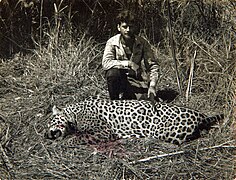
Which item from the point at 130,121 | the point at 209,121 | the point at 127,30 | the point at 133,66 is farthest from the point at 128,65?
the point at 209,121

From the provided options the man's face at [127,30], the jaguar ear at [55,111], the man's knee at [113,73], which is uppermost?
the man's face at [127,30]

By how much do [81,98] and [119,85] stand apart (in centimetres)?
61

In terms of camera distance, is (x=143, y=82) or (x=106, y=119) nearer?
(x=106, y=119)

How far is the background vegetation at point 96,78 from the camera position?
452 cm

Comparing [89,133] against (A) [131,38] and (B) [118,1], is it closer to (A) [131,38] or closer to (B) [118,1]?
(A) [131,38]

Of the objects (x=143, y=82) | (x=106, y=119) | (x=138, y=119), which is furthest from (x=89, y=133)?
(x=143, y=82)

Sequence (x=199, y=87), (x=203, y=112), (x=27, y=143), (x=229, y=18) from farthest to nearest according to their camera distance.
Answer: (x=229, y=18) < (x=199, y=87) < (x=203, y=112) < (x=27, y=143)

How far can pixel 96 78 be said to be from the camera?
6.25 metres

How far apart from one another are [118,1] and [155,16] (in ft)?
1.95

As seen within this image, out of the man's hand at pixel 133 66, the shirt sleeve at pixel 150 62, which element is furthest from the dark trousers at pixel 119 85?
the shirt sleeve at pixel 150 62

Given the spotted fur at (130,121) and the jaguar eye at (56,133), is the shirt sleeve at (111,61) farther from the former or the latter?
the jaguar eye at (56,133)

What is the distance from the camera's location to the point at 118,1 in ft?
23.1

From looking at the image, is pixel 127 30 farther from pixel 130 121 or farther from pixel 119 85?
pixel 130 121

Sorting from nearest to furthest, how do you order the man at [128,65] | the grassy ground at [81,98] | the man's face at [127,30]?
the grassy ground at [81,98], the man's face at [127,30], the man at [128,65]
